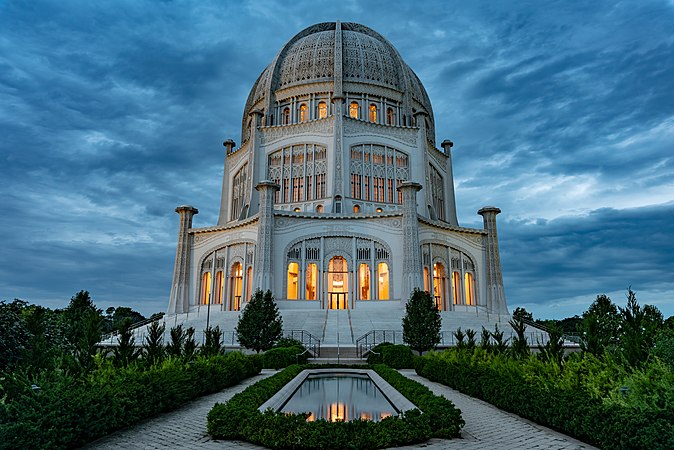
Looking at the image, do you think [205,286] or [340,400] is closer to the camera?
[340,400]

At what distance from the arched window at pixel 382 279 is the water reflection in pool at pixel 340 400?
22.6 metres

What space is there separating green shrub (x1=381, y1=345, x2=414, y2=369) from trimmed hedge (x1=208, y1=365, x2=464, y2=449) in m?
11.6

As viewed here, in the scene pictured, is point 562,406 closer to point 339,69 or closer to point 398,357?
point 398,357

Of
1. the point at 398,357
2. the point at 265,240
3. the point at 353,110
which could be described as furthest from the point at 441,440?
the point at 353,110

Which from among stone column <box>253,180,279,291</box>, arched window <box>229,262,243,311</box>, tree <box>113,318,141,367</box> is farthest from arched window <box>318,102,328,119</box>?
tree <box>113,318,141,367</box>

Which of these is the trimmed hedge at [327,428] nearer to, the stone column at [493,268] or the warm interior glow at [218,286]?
the warm interior glow at [218,286]

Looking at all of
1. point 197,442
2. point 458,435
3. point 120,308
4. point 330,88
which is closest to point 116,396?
point 197,442

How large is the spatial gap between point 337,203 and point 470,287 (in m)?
14.7

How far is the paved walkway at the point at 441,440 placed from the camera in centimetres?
826

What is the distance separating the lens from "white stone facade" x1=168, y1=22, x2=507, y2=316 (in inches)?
1515

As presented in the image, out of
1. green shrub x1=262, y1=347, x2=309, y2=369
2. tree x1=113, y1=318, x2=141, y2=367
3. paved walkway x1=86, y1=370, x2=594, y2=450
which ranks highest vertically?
tree x1=113, y1=318, x2=141, y2=367

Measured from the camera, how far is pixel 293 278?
39.3 metres

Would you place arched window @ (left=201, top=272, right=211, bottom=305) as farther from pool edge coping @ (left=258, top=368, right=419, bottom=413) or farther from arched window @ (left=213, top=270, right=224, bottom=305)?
pool edge coping @ (left=258, top=368, right=419, bottom=413)

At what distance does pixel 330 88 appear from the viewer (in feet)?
161
